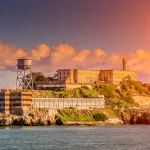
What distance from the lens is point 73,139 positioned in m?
152

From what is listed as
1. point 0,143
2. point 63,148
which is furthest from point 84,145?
point 0,143

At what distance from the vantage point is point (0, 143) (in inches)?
5423

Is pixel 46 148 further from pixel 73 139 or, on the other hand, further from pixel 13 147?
pixel 73 139

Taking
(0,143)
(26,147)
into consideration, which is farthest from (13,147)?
(0,143)

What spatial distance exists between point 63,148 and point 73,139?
26818 mm

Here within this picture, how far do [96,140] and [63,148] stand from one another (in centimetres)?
2392

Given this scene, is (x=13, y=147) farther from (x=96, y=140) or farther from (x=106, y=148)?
(x=96, y=140)

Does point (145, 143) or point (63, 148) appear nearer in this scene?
point (63, 148)

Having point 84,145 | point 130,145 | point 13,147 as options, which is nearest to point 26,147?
point 13,147

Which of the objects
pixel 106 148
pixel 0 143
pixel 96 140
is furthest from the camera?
pixel 96 140

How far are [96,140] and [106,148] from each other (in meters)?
23.1

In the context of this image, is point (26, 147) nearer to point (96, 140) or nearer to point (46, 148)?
point (46, 148)

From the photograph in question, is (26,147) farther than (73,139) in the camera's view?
No

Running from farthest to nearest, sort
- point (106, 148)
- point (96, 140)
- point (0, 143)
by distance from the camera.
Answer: point (96, 140) → point (0, 143) → point (106, 148)
